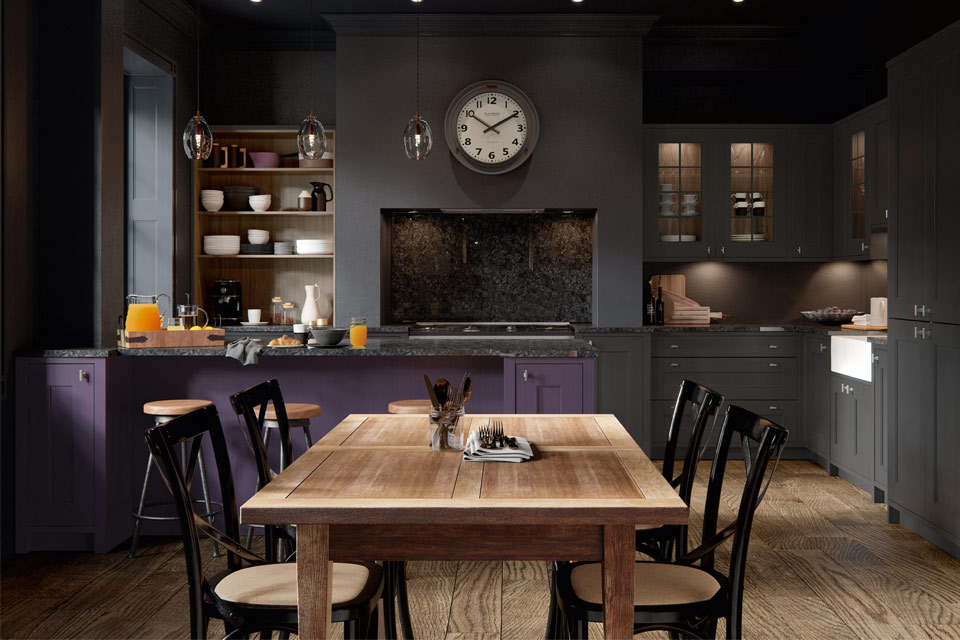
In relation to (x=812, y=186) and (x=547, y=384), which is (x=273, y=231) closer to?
(x=547, y=384)

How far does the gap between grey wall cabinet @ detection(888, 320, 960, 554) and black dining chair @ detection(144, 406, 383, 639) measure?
9.40 feet

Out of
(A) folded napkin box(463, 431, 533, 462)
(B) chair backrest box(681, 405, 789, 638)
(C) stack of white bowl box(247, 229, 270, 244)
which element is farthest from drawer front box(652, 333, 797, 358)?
(A) folded napkin box(463, 431, 533, 462)

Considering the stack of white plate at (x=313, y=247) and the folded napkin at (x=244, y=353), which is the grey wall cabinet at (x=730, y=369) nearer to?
the stack of white plate at (x=313, y=247)

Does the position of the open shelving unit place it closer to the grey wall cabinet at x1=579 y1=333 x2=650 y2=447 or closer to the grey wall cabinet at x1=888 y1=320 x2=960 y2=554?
the grey wall cabinet at x1=579 y1=333 x2=650 y2=447

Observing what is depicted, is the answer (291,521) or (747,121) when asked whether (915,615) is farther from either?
(747,121)

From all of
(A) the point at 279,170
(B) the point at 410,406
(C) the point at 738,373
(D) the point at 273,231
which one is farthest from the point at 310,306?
(C) the point at 738,373

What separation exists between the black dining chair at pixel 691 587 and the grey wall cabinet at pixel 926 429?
2058 millimetres

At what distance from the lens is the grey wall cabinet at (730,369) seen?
581 cm

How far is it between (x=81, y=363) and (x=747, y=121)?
529cm

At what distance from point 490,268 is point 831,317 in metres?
2.59

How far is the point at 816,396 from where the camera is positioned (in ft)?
18.5

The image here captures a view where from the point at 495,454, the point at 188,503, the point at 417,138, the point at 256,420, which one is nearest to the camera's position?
the point at 188,503

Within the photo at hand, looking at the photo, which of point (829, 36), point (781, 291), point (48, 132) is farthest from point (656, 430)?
point (48, 132)

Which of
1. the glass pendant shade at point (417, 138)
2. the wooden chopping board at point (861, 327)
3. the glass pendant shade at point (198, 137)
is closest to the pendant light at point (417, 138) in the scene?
the glass pendant shade at point (417, 138)
